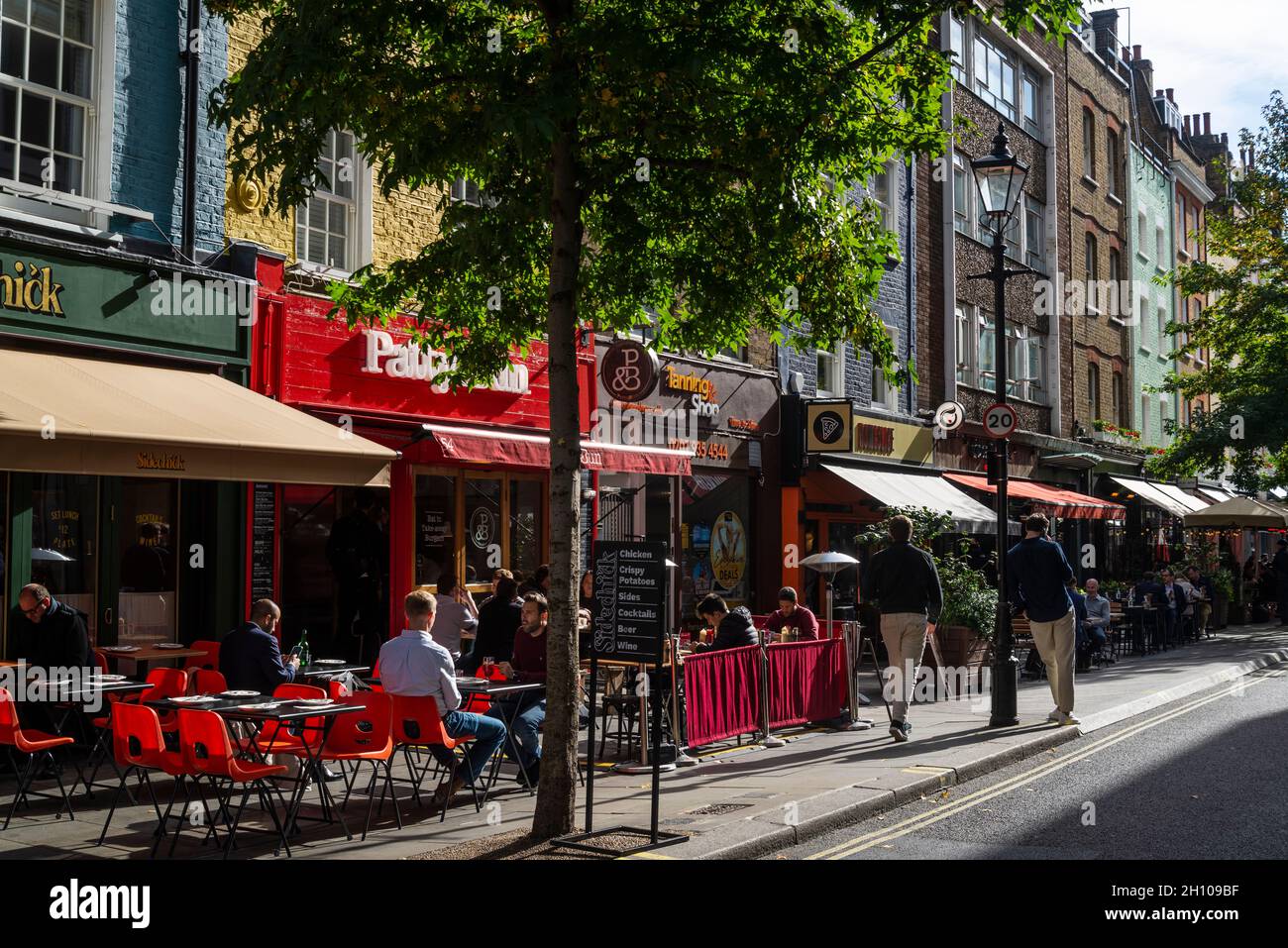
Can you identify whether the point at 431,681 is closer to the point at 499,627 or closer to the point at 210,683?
the point at 210,683

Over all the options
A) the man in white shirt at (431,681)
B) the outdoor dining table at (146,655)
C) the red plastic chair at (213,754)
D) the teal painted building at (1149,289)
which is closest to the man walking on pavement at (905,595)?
the man in white shirt at (431,681)

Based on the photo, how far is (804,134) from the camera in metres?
8.02

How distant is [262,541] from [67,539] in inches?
76.3

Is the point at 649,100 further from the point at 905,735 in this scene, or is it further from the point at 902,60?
the point at 905,735

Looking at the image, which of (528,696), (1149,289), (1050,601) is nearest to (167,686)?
(528,696)

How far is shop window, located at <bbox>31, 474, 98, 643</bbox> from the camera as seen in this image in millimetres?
11078

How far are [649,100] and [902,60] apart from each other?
2029 mm

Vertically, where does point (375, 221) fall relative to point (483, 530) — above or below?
above

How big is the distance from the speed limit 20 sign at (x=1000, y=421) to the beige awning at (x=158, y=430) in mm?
6215

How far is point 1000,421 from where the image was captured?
13.4 metres

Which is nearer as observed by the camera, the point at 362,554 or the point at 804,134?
the point at 804,134

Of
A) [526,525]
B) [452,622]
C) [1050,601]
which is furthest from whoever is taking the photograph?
[526,525]

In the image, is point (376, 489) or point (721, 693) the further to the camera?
point (376, 489)
